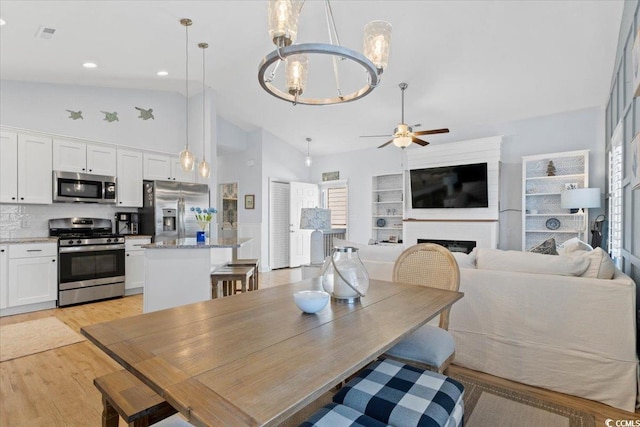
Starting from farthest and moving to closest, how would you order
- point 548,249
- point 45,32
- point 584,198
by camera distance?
point 584,198
point 45,32
point 548,249

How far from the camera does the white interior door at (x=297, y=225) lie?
7855 millimetres

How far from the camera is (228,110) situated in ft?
22.2

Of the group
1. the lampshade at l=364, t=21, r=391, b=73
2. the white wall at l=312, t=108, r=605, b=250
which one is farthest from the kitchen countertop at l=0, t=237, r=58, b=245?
the white wall at l=312, t=108, r=605, b=250

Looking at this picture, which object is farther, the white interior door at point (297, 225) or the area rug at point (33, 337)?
the white interior door at point (297, 225)

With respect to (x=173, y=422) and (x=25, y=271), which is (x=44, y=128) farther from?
(x=173, y=422)

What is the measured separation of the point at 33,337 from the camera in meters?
3.32

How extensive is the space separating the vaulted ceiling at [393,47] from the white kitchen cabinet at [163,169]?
3.69ft

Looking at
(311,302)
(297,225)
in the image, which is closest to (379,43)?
(311,302)

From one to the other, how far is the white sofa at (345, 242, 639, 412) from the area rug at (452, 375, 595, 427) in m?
0.23

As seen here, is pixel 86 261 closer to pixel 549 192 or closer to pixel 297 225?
pixel 297 225

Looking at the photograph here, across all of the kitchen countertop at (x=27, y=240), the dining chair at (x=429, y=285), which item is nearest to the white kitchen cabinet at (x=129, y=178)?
the kitchen countertop at (x=27, y=240)

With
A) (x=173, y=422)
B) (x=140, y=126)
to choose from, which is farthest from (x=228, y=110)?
(x=173, y=422)

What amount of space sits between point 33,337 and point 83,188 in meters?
2.21

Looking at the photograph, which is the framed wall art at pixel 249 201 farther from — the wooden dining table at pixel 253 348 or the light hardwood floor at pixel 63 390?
the wooden dining table at pixel 253 348
